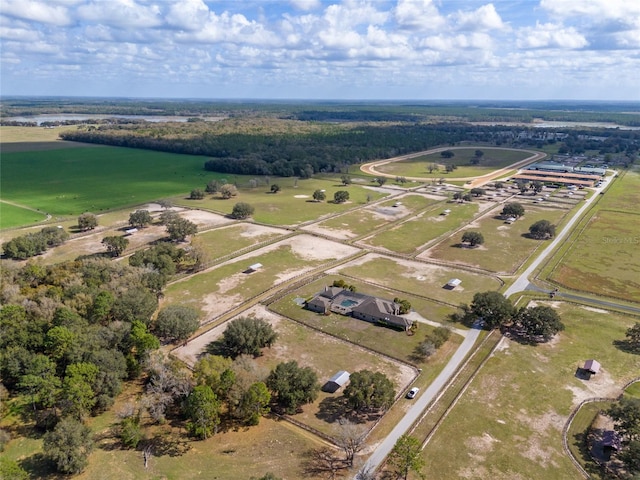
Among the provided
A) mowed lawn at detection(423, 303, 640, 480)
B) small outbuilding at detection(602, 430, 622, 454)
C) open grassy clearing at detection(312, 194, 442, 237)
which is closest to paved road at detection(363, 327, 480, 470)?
mowed lawn at detection(423, 303, 640, 480)

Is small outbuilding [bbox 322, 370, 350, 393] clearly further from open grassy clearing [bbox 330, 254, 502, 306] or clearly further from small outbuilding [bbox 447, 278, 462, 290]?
small outbuilding [bbox 447, 278, 462, 290]

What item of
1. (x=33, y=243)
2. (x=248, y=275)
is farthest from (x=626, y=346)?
(x=33, y=243)

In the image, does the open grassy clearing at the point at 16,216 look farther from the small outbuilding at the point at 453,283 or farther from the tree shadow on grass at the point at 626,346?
the tree shadow on grass at the point at 626,346

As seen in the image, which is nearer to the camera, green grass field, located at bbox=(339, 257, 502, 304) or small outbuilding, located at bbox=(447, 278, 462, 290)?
green grass field, located at bbox=(339, 257, 502, 304)

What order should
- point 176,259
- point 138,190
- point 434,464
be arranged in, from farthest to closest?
point 138,190 < point 176,259 < point 434,464

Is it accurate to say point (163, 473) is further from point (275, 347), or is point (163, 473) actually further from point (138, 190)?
point (138, 190)

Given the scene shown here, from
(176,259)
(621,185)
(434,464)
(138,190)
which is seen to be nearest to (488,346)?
(434,464)

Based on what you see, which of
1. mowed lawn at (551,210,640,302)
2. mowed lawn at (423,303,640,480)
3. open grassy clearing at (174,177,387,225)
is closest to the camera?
mowed lawn at (423,303,640,480)
